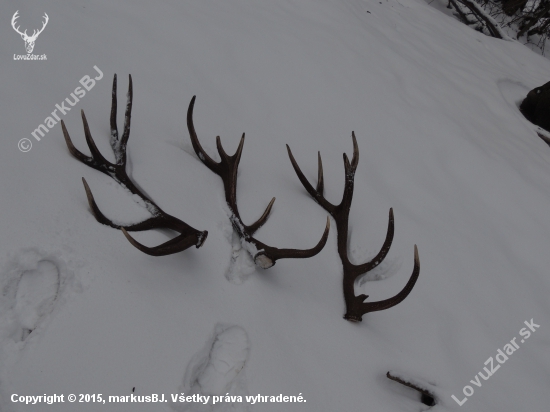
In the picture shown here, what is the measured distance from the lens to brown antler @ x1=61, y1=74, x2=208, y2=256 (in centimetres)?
112

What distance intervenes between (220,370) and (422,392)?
636mm

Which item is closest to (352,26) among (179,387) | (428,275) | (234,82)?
(234,82)

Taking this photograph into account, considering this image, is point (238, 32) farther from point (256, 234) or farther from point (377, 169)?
point (256, 234)

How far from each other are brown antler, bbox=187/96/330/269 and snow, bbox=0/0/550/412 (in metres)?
0.04

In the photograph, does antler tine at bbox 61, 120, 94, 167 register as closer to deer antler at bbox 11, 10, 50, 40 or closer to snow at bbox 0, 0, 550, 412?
snow at bbox 0, 0, 550, 412

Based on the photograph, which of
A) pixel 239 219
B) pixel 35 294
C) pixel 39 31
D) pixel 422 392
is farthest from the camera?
pixel 39 31

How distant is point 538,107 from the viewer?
289 centimetres

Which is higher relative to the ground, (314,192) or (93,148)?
(314,192)

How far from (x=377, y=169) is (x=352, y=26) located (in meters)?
1.35

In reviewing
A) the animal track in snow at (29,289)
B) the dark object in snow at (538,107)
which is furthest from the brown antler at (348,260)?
the dark object in snow at (538,107)

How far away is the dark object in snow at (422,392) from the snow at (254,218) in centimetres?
2

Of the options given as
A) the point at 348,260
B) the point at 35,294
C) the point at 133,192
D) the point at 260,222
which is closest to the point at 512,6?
the point at 348,260

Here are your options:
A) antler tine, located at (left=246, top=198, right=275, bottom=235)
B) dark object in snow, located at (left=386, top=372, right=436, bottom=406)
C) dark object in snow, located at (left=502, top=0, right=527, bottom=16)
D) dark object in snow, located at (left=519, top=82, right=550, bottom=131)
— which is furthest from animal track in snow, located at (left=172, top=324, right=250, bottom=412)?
dark object in snow, located at (left=502, top=0, right=527, bottom=16)

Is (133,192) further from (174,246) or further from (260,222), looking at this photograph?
(260,222)
